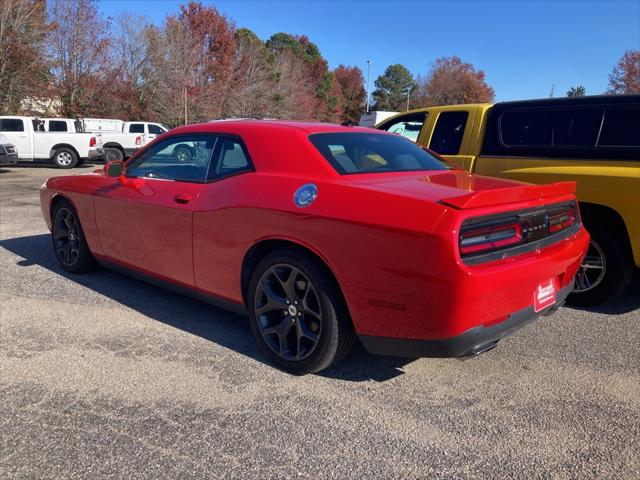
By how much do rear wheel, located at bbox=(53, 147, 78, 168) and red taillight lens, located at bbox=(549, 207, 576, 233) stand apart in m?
18.8

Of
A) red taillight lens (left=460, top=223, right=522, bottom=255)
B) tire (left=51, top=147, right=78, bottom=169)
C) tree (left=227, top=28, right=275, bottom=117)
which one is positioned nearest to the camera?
red taillight lens (left=460, top=223, right=522, bottom=255)

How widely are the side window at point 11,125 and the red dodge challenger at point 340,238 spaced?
53.7 ft

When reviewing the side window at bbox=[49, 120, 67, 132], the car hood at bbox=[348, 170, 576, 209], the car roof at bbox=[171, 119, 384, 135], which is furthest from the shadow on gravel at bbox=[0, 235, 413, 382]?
the side window at bbox=[49, 120, 67, 132]

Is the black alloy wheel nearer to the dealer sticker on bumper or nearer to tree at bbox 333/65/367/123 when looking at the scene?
the dealer sticker on bumper

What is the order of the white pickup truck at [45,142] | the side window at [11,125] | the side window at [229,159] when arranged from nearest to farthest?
the side window at [229,159] → the side window at [11,125] → the white pickup truck at [45,142]

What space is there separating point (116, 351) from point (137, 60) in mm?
36824

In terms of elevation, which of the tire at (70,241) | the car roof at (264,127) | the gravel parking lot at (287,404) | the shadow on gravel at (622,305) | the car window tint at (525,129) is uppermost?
the car window tint at (525,129)

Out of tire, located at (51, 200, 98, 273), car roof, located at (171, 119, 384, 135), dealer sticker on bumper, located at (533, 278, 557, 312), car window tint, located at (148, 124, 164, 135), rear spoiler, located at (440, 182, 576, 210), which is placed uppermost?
car window tint, located at (148, 124, 164, 135)

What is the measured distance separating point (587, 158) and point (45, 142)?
18.5 m

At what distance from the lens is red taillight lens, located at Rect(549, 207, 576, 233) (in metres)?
3.09

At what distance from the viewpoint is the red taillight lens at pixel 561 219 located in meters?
3.09

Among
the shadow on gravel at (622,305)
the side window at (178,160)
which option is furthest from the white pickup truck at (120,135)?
the shadow on gravel at (622,305)

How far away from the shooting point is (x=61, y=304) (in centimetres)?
436

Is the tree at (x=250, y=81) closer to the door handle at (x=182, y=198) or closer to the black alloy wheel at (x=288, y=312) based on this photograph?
the door handle at (x=182, y=198)
